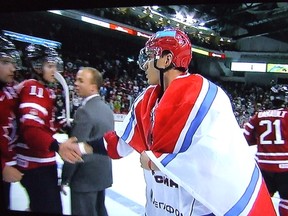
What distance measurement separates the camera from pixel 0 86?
1.80 metres

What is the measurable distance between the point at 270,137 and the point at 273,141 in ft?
0.09

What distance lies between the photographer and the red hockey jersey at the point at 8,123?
180 cm

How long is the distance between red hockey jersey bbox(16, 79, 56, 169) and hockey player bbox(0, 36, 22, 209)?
0.06 meters

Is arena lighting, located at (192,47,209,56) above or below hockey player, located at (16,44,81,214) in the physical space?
above

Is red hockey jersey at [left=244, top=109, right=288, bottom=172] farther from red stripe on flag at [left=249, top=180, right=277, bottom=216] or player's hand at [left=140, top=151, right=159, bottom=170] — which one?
player's hand at [left=140, top=151, right=159, bottom=170]

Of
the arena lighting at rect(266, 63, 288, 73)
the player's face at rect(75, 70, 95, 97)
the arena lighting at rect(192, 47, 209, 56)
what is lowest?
the player's face at rect(75, 70, 95, 97)

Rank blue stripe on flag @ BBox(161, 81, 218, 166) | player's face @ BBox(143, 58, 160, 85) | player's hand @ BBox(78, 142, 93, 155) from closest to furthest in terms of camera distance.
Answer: blue stripe on flag @ BBox(161, 81, 218, 166)
player's face @ BBox(143, 58, 160, 85)
player's hand @ BBox(78, 142, 93, 155)

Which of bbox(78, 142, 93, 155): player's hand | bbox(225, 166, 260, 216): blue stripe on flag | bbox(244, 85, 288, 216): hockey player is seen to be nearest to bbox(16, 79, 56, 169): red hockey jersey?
bbox(78, 142, 93, 155): player's hand

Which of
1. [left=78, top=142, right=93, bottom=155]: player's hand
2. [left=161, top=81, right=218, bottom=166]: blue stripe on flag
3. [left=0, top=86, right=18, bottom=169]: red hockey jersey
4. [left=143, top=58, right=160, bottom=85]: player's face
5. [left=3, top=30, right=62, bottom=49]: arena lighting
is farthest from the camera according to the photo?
[left=3, top=30, right=62, bottom=49]: arena lighting

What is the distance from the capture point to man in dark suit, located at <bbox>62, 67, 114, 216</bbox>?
169 cm

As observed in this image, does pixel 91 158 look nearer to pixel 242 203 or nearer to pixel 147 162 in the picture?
pixel 147 162

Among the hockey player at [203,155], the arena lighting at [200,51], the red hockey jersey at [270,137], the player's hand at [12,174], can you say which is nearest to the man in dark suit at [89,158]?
the player's hand at [12,174]

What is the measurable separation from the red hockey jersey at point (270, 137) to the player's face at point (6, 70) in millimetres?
1426

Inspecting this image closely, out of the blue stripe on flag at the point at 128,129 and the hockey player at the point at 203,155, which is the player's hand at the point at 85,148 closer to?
the blue stripe on flag at the point at 128,129
